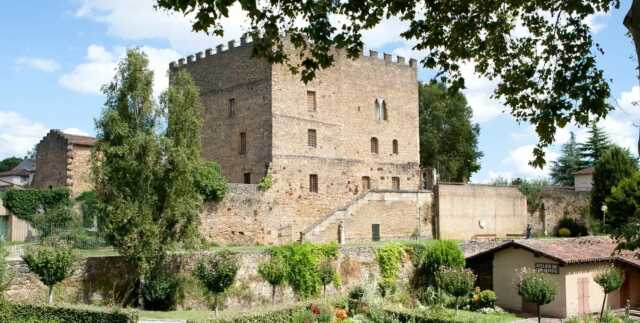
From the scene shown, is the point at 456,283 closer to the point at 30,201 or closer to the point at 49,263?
the point at 49,263

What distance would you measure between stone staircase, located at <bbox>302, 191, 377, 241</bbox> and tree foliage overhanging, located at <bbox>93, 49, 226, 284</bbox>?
387 inches

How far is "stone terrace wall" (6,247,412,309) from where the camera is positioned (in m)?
19.3

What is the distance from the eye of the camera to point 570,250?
2834cm

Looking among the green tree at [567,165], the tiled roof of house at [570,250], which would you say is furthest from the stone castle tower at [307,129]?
the green tree at [567,165]

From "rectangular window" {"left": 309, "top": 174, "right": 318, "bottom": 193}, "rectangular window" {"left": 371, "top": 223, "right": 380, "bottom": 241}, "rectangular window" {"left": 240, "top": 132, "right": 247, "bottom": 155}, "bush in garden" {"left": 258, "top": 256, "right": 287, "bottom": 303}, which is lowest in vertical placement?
"bush in garden" {"left": 258, "top": 256, "right": 287, "bottom": 303}

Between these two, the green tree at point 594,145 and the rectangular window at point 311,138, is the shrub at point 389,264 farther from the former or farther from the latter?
the green tree at point 594,145

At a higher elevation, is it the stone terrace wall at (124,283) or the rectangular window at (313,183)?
the rectangular window at (313,183)

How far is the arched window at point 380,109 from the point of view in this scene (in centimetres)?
3722

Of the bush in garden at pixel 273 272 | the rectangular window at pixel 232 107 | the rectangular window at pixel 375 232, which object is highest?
the rectangular window at pixel 232 107

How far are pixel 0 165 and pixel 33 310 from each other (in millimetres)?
86601

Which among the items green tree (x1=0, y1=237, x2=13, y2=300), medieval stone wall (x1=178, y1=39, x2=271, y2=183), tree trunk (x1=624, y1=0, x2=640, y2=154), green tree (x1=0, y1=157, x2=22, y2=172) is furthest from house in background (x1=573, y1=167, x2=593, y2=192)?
green tree (x1=0, y1=157, x2=22, y2=172)

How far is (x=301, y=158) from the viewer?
32906 millimetres

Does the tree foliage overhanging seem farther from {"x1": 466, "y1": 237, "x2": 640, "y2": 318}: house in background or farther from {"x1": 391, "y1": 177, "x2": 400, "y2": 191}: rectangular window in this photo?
{"x1": 391, "y1": 177, "x2": 400, "y2": 191}: rectangular window

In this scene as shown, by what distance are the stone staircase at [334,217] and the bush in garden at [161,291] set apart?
31.6 ft
